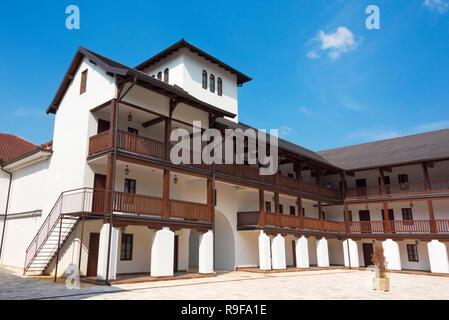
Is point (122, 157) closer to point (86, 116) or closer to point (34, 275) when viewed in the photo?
point (86, 116)

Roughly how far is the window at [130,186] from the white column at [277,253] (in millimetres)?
9919

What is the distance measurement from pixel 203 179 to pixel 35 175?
9408 mm

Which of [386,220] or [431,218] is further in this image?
[386,220]

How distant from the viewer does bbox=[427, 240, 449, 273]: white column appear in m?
22.7

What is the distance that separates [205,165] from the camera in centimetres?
1858

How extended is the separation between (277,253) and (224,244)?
340 centimetres

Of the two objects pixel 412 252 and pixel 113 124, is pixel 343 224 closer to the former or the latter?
pixel 412 252

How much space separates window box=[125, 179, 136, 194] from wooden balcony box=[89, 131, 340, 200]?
2.26m

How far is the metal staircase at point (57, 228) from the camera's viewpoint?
15039mm

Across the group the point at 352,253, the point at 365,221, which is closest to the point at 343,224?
the point at 365,221

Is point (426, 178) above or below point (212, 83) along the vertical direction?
below


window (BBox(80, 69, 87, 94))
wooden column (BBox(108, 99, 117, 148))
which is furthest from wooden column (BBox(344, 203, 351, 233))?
window (BBox(80, 69, 87, 94))

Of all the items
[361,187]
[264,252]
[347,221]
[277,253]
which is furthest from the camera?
[361,187]
